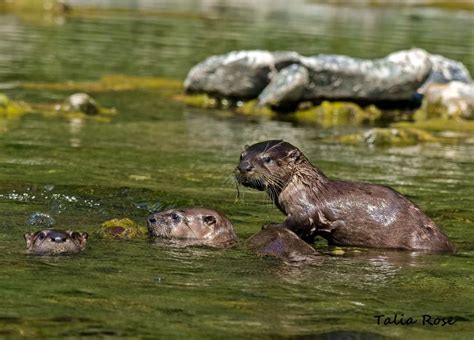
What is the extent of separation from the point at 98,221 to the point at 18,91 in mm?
13023

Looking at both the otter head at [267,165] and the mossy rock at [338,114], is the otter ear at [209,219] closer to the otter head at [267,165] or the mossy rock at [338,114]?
the otter head at [267,165]

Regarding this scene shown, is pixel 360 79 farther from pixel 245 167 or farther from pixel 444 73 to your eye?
pixel 245 167

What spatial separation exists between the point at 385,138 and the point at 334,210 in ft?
29.7

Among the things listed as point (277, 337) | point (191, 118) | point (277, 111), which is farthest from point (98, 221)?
point (277, 111)

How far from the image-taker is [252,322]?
770 cm

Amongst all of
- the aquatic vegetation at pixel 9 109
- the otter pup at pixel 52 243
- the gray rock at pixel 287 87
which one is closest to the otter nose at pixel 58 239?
the otter pup at pixel 52 243

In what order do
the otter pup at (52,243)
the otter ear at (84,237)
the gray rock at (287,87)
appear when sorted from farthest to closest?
the gray rock at (287,87)
the otter ear at (84,237)
the otter pup at (52,243)

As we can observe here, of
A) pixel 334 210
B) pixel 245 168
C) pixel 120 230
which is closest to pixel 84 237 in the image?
pixel 120 230

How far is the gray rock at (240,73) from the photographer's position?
2439 cm

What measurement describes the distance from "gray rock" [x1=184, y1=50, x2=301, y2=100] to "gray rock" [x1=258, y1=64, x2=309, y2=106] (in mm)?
594

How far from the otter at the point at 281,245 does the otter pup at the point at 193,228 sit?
0.39 metres

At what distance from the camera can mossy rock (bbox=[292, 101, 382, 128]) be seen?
23.2m

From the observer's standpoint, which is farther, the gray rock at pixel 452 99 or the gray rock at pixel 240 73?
the gray rock at pixel 240 73

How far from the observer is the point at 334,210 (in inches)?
435
